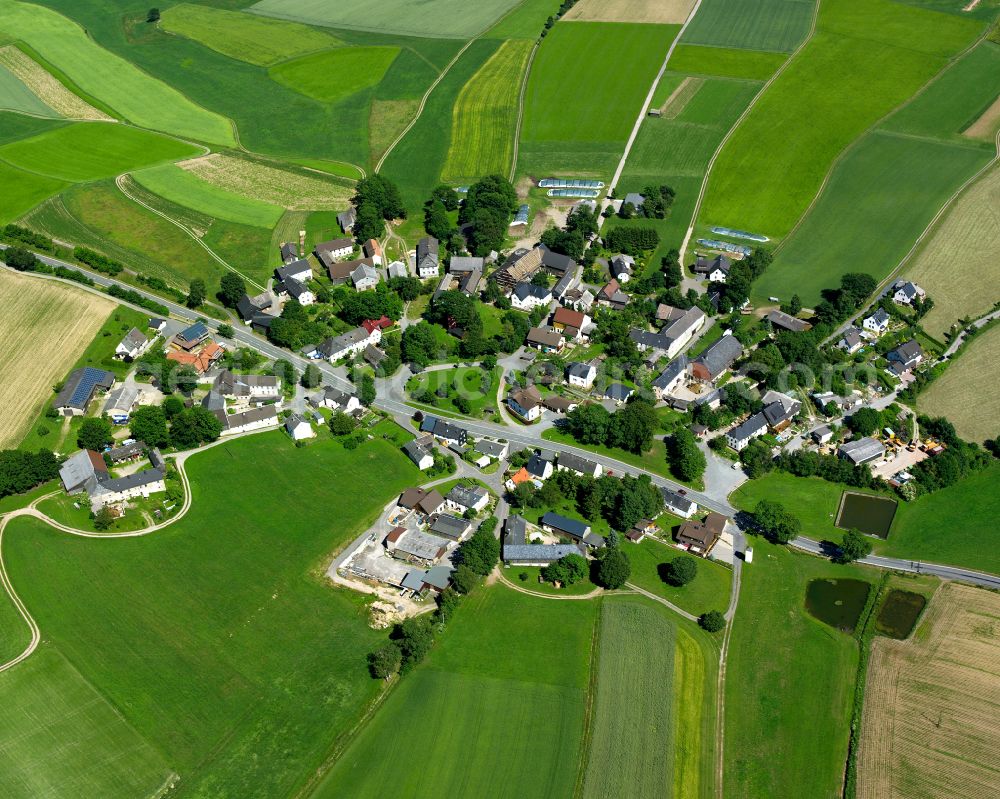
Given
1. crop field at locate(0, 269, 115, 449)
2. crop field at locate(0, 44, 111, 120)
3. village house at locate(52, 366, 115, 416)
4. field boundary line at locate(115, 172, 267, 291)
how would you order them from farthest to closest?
crop field at locate(0, 44, 111, 120)
field boundary line at locate(115, 172, 267, 291)
crop field at locate(0, 269, 115, 449)
village house at locate(52, 366, 115, 416)

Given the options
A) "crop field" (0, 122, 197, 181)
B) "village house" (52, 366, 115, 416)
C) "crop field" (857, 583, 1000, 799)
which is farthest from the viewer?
"crop field" (0, 122, 197, 181)

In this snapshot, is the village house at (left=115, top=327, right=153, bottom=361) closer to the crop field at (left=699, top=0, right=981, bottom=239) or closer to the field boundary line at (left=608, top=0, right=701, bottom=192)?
the field boundary line at (left=608, top=0, right=701, bottom=192)

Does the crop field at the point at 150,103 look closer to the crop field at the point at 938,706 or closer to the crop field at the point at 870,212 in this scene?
→ the crop field at the point at 870,212

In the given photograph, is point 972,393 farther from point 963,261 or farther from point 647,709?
point 647,709

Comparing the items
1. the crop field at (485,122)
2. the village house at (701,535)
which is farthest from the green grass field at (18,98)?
the village house at (701,535)

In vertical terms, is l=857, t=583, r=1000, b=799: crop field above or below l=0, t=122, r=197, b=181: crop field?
below

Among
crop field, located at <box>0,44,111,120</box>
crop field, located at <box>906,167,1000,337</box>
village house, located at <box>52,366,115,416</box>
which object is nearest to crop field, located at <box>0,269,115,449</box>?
village house, located at <box>52,366,115,416</box>

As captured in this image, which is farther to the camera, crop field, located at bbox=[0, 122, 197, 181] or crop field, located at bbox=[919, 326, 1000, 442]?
crop field, located at bbox=[0, 122, 197, 181]
